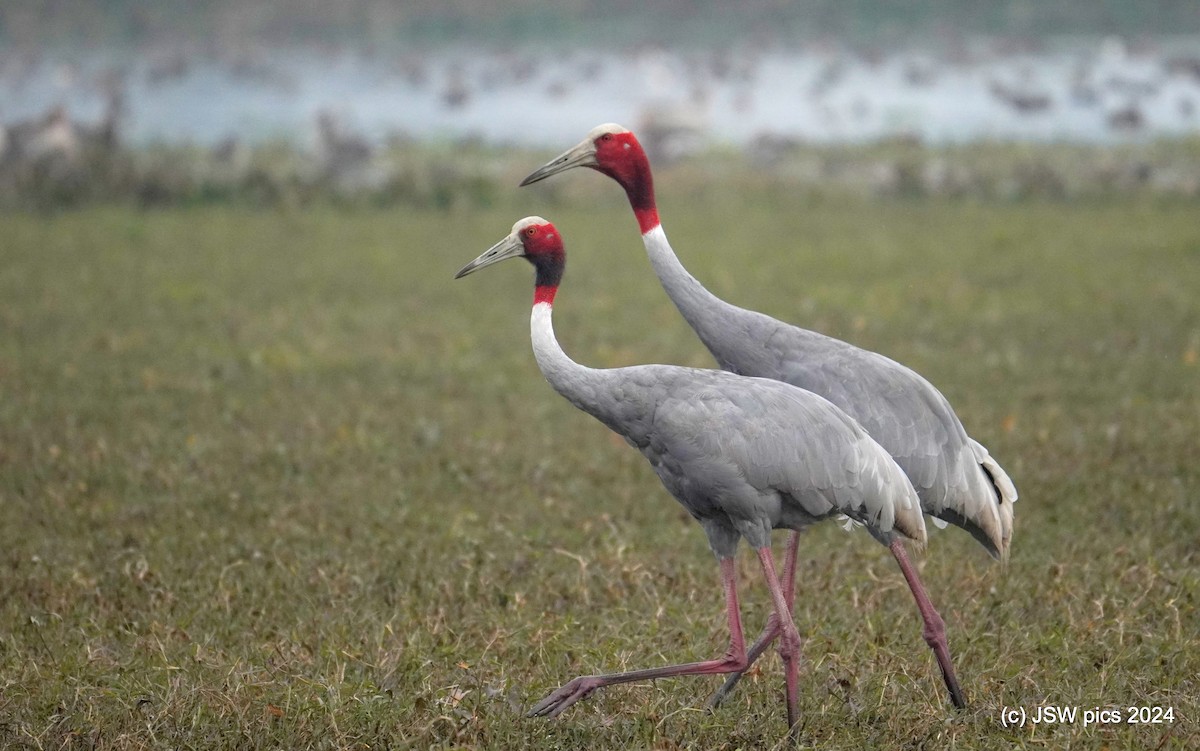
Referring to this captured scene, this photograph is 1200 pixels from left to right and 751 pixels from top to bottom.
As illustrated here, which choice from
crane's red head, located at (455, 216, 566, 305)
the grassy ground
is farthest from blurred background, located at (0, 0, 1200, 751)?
crane's red head, located at (455, 216, 566, 305)

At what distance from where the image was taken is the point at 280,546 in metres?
6.24

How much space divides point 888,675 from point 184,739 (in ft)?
6.99

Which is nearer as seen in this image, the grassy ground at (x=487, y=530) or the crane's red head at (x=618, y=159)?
the grassy ground at (x=487, y=530)

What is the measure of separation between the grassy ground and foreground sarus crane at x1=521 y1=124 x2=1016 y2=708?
511 mm

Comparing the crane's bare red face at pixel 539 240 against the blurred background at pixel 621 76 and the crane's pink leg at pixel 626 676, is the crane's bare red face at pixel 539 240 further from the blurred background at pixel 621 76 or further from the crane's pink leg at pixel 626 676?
the blurred background at pixel 621 76

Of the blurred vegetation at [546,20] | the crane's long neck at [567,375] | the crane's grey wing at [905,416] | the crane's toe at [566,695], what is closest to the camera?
the crane's toe at [566,695]

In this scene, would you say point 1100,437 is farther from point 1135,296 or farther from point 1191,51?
point 1191,51

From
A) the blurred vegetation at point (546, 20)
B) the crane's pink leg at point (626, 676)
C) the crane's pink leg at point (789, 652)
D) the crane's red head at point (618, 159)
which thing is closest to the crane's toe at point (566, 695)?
the crane's pink leg at point (626, 676)

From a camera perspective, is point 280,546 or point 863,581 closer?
point 863,581

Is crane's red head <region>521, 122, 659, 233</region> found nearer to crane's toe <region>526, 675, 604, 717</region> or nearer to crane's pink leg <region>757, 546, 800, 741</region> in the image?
crane's pink leg <region>757, 546, 800, 741</region>

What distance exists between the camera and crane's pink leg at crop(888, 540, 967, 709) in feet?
15.3

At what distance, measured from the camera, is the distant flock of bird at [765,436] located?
14.6 feet

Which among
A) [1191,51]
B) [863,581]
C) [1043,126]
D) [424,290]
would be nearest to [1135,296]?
[424,290]

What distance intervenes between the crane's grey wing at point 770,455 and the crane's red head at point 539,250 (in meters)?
0.57
